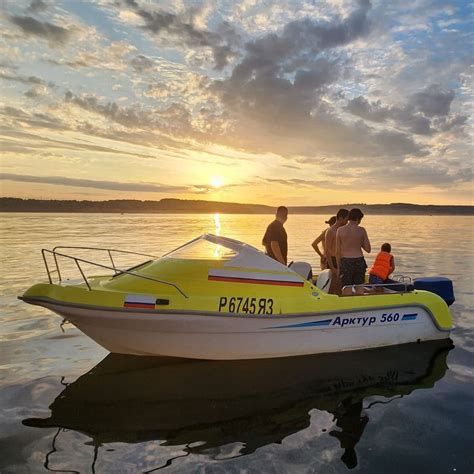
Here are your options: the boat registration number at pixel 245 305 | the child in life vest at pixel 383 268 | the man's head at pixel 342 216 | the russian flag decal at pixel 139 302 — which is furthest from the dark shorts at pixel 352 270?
the russian flag decal at pixel 139 302

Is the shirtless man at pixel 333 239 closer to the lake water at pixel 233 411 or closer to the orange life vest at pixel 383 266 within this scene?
the orange life vest at pixel 383 266

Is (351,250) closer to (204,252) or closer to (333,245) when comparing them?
(333,245)

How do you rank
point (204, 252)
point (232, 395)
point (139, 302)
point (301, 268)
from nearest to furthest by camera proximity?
point (232, 395)
point (139, 302)
point (204, 252)
point (301, 268)

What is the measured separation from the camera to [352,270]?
25.7 ft

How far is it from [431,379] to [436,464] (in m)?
2.37

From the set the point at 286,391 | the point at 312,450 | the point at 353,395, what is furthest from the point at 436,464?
the point at 286,391

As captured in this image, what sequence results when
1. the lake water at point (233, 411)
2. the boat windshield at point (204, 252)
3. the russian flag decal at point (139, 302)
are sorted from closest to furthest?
the lake water at point (233, 411) → the russian flag decal at point (139, 302) → the boat windshield at point (204, 252)

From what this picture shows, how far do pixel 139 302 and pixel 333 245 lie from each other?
14.7 feet

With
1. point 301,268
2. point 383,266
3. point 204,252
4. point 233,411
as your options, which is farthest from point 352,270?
point 233,411

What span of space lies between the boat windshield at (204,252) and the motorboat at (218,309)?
0.05 feet

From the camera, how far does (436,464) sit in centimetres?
412

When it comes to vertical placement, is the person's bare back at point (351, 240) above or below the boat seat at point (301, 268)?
above

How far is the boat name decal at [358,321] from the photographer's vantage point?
21.8 ft

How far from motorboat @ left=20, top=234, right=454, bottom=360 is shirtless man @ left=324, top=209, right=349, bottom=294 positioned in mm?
1148
